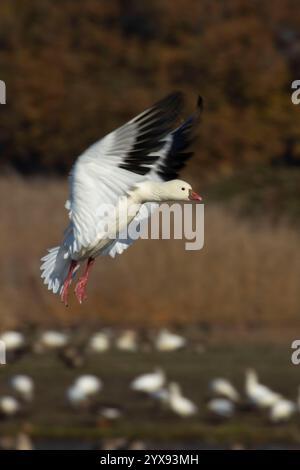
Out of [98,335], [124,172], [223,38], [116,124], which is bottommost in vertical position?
[124,172]

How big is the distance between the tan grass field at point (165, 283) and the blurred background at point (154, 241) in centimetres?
2

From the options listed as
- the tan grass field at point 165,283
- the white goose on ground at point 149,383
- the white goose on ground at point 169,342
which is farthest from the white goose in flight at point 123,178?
the tan grass field at point 165,283

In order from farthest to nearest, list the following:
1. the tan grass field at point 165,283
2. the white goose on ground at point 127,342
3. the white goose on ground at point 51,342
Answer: the tan grass field at point 165,283 < the white goose on ground at point 127,342 < the white goose on ground at point 51,342

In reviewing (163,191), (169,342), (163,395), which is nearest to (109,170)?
(163,191)

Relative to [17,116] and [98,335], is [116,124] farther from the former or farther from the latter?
[98,335]

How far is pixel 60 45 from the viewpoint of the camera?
29328mm

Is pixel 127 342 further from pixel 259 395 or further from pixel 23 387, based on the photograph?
A: pixel 259 395

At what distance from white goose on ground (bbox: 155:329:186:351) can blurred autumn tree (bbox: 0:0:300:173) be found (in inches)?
492

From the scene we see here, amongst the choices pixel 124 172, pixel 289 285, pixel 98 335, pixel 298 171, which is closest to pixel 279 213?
pixel 298 171

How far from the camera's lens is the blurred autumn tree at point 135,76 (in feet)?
94.6

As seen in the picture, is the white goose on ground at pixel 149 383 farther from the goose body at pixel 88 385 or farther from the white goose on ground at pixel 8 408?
the white goose on ground at pixel 8 408

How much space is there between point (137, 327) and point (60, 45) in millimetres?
13026

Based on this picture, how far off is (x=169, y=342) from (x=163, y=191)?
854 centimetres

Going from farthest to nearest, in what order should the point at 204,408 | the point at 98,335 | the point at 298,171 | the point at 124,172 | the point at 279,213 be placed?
the point at 298,171 → the point at 279,213 → the point at 98,335 → the point at 204,408 → the point at 124,172
